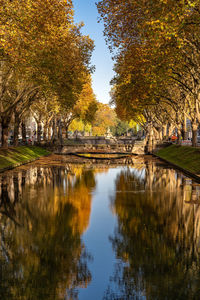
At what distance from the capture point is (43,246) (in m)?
7.37

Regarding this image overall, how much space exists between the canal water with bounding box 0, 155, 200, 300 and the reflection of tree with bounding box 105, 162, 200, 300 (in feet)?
0.04

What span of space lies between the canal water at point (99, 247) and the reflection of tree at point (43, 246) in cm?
1

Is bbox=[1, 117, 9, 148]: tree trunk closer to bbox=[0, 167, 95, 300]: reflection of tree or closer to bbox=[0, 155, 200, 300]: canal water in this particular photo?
bbox=[0, 167, 95, 300]: reflection of tree

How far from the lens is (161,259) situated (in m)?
6.61

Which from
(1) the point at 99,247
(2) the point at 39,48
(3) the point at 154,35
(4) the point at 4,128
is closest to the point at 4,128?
(4) the point at 4,128

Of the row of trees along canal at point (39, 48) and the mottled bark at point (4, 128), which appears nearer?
the row of trees along canal at point (39, 48)

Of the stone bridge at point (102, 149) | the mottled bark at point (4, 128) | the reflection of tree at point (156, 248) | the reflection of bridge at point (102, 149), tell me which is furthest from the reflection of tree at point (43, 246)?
the reflection of bridge at point (102, 149)

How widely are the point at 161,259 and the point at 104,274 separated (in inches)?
46.4

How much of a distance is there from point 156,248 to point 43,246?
2161 mm

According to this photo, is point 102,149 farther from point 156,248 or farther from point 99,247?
point 156,248

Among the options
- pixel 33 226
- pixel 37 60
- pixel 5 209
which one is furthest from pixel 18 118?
pixel 33 226

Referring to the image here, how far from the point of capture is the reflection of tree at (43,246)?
5.38m

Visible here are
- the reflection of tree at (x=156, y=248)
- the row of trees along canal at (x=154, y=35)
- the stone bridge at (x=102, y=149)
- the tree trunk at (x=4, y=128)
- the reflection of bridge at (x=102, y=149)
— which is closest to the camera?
the reflection of tree at (x=156, y=248)

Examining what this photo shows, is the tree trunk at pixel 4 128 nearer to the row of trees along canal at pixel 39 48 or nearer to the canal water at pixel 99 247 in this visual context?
the row of trees along canal at pixel 39 48
